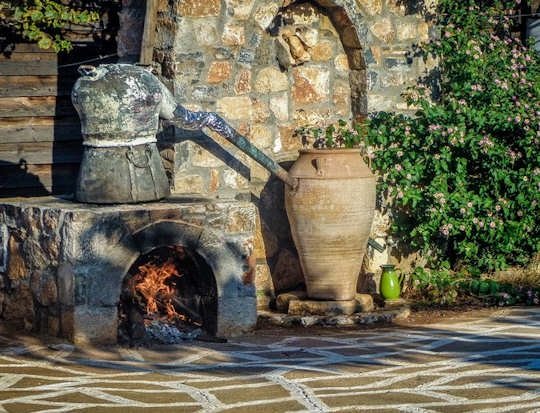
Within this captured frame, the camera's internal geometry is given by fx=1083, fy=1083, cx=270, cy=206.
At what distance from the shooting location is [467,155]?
8609mm

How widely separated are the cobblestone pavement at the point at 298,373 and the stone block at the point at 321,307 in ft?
1.34

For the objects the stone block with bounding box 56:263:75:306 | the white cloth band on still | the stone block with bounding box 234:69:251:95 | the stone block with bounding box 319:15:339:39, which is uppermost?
the stone block with bounding box 319:15:339:39

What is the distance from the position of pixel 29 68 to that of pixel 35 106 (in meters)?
0.29

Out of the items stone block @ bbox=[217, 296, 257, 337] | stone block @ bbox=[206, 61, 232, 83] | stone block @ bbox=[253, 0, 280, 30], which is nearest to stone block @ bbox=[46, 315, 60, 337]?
stone block @ bbox=[217, 296, 257, 337]

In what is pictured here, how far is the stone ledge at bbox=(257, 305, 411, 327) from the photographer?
294 inches

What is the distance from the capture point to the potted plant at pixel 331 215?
754 cm

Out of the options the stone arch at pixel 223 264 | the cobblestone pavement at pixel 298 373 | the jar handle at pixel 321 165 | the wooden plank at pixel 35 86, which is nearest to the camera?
the cobblestone pavement at pixel 298 373

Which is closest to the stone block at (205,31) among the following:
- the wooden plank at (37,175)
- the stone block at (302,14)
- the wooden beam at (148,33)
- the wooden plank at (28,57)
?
the wooden beam at (148,33)

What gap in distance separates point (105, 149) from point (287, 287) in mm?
2086

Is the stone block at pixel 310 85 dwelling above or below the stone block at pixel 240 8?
below

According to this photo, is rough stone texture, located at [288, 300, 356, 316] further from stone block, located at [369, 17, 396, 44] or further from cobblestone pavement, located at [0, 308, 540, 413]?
stone block, located at [369, 17, 396, 44]

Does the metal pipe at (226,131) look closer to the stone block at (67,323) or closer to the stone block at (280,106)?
the stone block at (280,106)

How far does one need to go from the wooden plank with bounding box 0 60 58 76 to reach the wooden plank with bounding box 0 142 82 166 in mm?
547

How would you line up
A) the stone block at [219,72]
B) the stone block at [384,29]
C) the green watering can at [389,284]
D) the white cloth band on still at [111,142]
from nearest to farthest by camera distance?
1. the white cloth band on still at [111,142]
2. the stone block at [219,72]
3. the green watering can at [389,284]
4. the stone block at [384,29]
